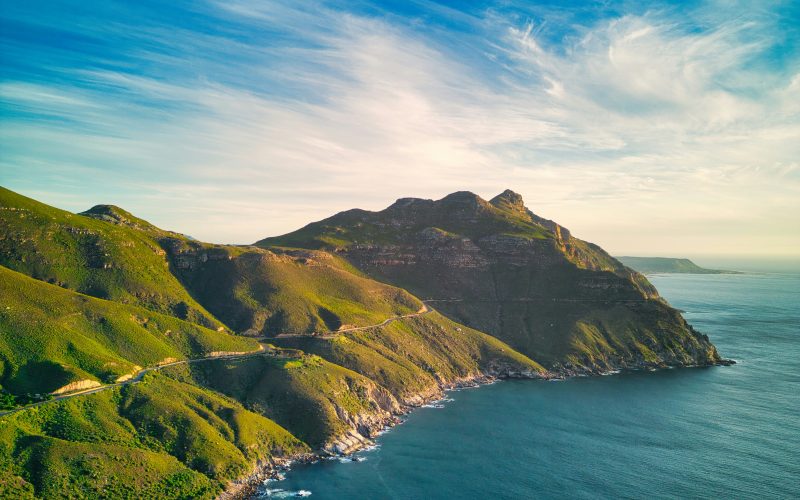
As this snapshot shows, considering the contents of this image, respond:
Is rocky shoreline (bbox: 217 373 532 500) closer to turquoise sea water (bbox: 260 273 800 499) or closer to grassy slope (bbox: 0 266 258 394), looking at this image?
turquoise sea water (bbox: 260 273 800 499)

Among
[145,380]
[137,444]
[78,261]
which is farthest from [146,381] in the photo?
[78,261]

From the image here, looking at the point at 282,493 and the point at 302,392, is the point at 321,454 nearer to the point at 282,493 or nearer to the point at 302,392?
the point at 282,493

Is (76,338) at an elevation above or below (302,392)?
above

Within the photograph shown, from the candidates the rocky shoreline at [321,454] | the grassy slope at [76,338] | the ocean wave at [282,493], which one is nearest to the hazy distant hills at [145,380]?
the grassy slope at [76,338]

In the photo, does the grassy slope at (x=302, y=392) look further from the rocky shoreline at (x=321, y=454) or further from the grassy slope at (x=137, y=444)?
the grassy slope at (x=137, y=444)

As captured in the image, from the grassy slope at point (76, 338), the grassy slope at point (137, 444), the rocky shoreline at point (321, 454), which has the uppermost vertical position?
the grassy slope at point (76, 338)
